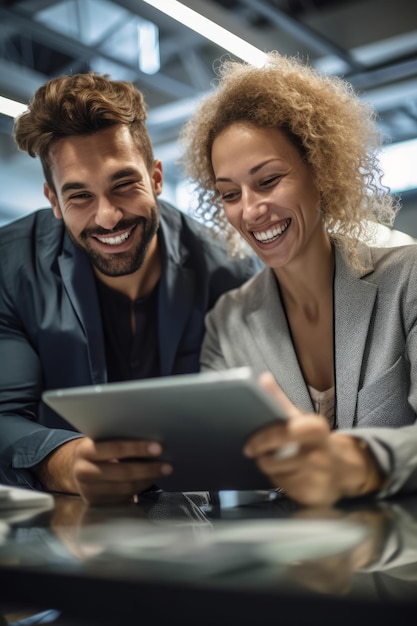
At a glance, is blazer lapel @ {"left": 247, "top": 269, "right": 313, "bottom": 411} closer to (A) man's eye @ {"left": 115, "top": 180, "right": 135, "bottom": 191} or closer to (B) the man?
(B) the man

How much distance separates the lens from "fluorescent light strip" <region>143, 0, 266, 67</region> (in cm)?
320

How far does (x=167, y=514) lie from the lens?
0.98 meters

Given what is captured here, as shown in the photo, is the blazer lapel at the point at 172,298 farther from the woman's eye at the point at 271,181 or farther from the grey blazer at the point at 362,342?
the woman's eye at the point at 271,181

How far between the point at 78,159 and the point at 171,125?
579 cm

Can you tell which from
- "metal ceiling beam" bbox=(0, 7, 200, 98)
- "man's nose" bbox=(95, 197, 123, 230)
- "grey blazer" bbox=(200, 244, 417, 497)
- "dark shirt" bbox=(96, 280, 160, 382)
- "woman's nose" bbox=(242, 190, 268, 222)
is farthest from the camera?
"metal ceiling beam" bbox=(0, 7, 200, 98)

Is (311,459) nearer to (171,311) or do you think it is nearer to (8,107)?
(171,311)

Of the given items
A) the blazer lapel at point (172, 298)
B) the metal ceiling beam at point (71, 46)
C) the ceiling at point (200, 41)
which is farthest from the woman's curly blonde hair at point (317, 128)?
the ceiling at point (200, 41)

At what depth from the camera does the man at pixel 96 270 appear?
2016 millimetres

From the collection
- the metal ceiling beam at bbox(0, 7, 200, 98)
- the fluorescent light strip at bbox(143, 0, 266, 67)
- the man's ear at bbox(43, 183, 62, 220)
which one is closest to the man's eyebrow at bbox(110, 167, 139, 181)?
the man's ear at bbox(43, 183, 62, 220)

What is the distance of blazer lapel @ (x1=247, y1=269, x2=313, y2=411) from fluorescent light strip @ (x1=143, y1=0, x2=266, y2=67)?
1.38m

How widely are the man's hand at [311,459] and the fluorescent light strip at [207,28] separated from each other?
228 cm

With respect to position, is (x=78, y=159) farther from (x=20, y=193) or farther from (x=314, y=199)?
(x=20, y=193)

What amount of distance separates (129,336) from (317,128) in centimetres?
80

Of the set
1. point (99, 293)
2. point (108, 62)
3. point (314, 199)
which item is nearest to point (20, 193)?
point (108, 62)
